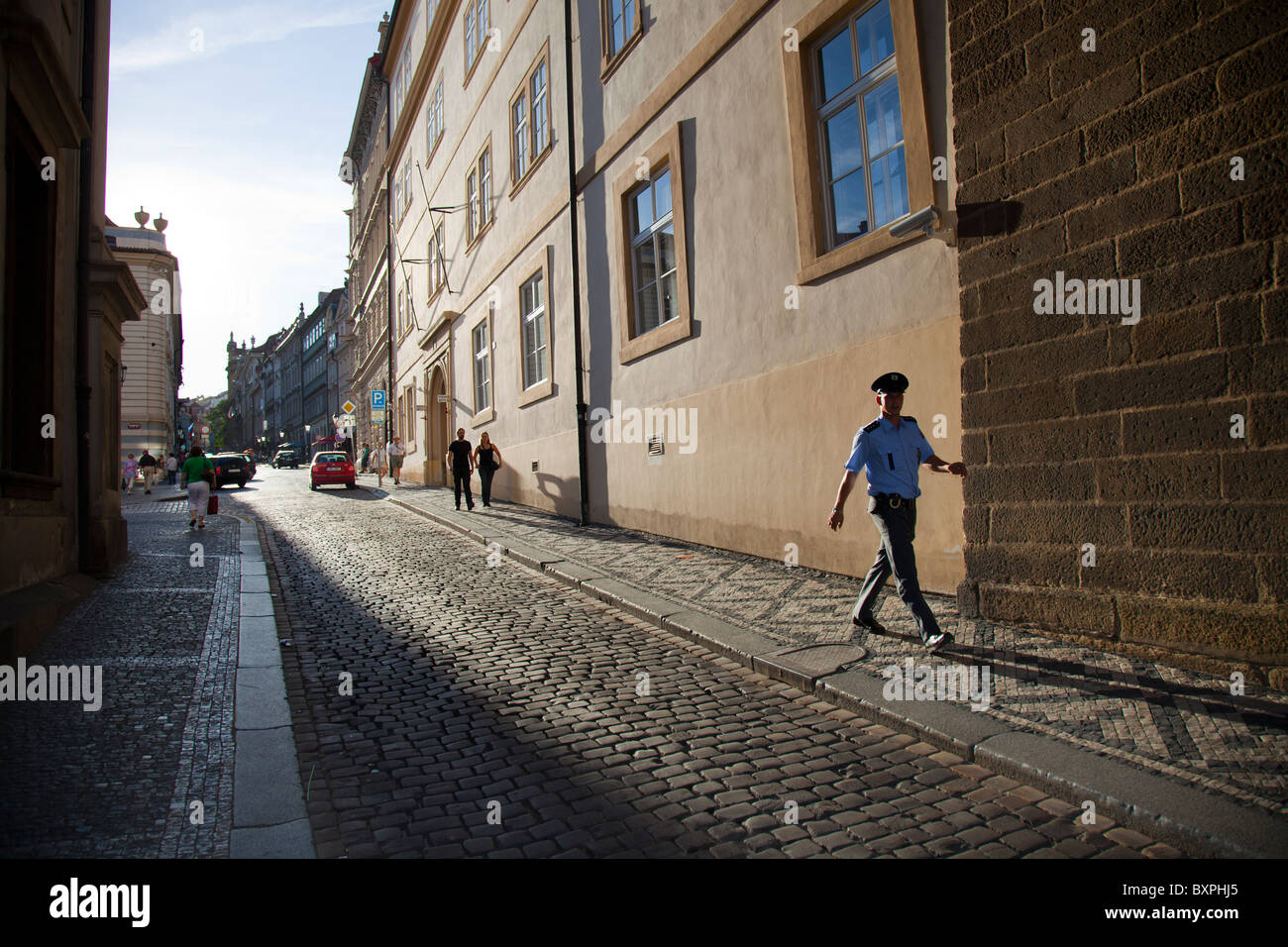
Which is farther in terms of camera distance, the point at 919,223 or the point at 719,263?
the point at 719,263

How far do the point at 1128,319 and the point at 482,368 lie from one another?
18180mm

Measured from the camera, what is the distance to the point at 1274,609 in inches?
179

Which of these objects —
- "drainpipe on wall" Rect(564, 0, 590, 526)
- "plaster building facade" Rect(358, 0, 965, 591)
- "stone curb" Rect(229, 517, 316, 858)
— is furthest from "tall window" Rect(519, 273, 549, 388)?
"stone curb" Rect(229, 517, 316, 858)

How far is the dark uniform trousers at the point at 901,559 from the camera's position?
222 inches

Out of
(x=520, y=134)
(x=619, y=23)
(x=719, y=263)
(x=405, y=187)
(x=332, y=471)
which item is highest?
(x=405, y=187)

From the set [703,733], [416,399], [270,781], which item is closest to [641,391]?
[703,733]

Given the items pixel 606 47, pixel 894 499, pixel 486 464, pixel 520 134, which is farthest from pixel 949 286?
pixel 520 134

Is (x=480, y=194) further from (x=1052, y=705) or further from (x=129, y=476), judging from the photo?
(x=1052, y=705)

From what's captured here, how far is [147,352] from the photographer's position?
46.4 meters

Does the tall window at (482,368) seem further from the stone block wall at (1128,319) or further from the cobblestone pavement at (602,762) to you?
the stone block wall at (1128,319)

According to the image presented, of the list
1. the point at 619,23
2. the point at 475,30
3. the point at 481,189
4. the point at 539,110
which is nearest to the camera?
the point at 619,23

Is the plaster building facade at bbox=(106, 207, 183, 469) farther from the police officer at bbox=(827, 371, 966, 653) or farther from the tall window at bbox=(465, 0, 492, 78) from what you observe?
the police officer at bbox=(827, 371, 966, 653)

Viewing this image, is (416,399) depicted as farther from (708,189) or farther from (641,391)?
(708,189)

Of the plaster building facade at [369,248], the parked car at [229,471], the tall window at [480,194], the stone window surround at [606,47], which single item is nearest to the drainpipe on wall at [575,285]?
the stone window surround at [606,47]
